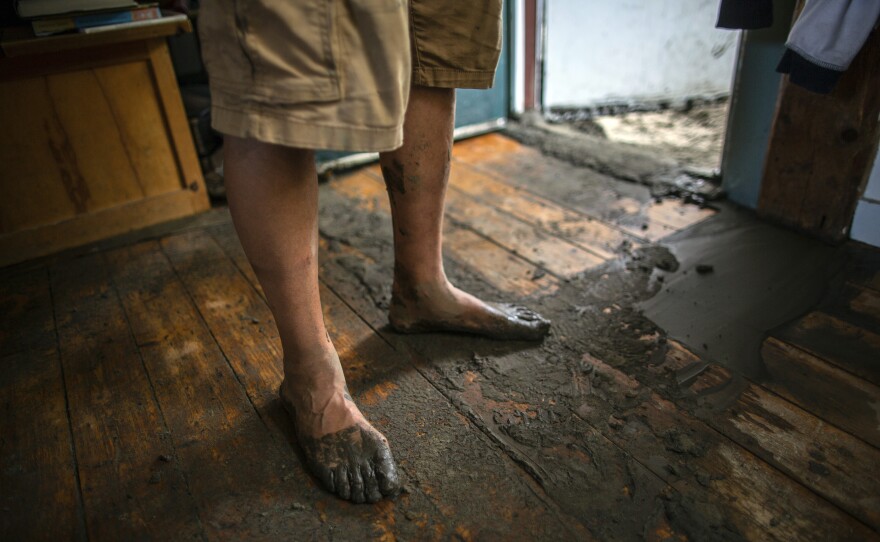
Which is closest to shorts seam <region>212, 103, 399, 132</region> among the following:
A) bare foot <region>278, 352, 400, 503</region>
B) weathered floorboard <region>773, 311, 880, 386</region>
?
bare foot <region>278, 352, 400, 503</region>

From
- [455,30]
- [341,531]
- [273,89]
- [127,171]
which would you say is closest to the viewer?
[273,89]

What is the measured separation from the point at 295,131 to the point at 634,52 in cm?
248

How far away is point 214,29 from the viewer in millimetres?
649

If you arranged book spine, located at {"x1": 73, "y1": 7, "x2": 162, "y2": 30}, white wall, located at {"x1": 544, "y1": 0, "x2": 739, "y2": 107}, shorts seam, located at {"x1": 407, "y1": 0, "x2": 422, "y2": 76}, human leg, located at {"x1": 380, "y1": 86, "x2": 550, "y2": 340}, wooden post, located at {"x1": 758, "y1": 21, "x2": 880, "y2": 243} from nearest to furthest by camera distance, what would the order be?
shorts seam, located at {"x1": 407, "y1": 0, "x2": 422, "y2": 76} → human leg, located at {"x1": 380, "y1": 86, "x2": 550, "y2": 340} → wooden post, located at {"x1": 758, "y1": 21, "x2": 880, "y2": 243} → book spine, located at {"x1": 73, "y1": 7, "x2": 162, "y2": 30} → white wall, located at {"x1": 544, "y1": 0, "x2": 739, "y2": 107}

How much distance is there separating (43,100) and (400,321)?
3.97 feet

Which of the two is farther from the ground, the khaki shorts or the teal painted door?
the khaki shorts

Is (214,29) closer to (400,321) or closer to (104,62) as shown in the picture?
(400,321)

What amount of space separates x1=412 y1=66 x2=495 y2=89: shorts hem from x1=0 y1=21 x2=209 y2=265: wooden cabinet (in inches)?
39.1

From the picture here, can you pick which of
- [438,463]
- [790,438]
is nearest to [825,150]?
[790,438]

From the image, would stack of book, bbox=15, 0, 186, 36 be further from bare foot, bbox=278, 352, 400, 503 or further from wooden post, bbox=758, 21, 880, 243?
wooden post, bbox=758, 21, 880, 243

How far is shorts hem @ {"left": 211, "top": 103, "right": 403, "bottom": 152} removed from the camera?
653mm

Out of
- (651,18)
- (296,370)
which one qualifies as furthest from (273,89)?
(651,18)

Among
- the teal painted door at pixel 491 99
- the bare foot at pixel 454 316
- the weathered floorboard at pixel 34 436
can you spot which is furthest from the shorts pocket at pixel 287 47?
the teal painted door at pixel 491 99

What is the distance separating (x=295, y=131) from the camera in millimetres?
657
